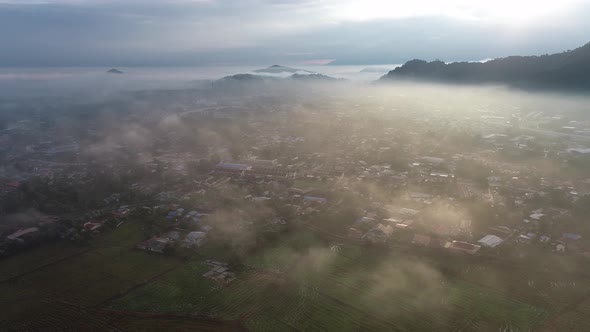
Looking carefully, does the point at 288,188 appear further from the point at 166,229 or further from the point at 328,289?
the point at 328,289

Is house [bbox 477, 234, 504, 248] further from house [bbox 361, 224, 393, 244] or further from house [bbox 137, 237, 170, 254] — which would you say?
house [bbox 137, 237, 170, 254]

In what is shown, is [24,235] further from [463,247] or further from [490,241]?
[490,241]

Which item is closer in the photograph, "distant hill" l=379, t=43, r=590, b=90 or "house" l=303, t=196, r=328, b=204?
"house" l=303, t=196, r=328, b=204

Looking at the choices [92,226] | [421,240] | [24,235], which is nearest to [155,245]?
[92,226]

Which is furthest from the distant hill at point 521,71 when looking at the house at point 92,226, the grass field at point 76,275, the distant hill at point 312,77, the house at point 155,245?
the house at point 92,226

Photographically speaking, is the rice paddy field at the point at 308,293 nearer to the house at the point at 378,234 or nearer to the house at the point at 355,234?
the house at the point at 378,234

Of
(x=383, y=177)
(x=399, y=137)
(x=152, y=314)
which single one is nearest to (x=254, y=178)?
(x=383, y=177)

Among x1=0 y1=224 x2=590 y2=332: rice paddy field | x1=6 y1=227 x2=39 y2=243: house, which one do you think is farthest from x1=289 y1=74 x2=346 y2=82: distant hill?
x1=0 y1=224 x2=590 y2=332: rice paddy field
